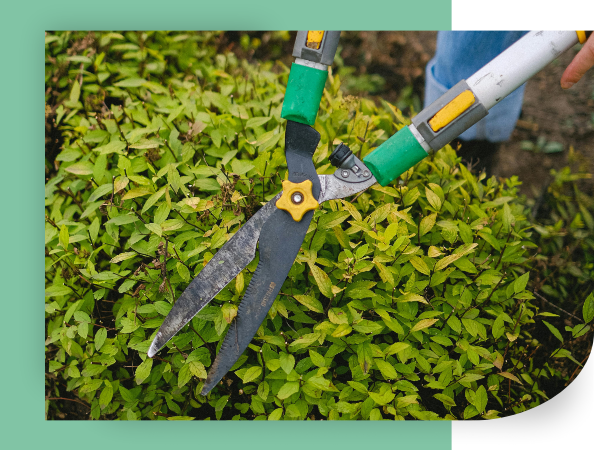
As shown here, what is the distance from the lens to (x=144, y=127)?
1658 mm

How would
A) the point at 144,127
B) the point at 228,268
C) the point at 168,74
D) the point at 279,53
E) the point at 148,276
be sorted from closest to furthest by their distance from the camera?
the point at 228,268 < the point at 148,276 < the point at 144,127 < the point at 168,74 < the point at 279,53

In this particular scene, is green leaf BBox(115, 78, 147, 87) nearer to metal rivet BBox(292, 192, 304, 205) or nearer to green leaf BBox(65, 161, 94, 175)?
green leaf BBox(65, 161, 94, 175)

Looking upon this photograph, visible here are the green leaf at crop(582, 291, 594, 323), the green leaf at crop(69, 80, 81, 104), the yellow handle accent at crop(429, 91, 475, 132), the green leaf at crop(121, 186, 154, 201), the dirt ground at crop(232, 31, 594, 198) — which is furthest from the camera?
the dirt ground at crop(232, 31, 594, 198)

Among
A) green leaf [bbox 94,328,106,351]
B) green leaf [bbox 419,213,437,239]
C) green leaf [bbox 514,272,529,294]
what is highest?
green leaf [bbox 419,213,437,239]

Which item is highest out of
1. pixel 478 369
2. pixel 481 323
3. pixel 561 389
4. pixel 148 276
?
pixel 148 276

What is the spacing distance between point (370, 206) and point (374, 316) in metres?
0.37

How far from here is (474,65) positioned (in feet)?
6.02

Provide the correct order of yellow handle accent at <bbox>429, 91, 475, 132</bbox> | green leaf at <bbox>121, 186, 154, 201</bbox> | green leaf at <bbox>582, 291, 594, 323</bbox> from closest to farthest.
Answer: yellow handle accent at <bbox>429, 91, 475, 132</bbox>
green leaf at <bbox>121, 186, 154, 201</bbox>
green leaf at <bbox>582, 291, 594, 323</bbox>

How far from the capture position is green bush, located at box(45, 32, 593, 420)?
4.28 ft

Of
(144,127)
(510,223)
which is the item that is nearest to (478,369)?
(510,223)

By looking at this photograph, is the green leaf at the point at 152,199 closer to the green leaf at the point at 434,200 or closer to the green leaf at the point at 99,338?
the green leaf at the point at 99,338

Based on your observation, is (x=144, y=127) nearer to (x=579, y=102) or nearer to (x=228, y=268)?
(x=228, y=268)

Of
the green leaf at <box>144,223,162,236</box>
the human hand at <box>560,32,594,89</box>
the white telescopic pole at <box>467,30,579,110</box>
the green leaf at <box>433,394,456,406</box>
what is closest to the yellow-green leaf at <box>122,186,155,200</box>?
the green leaf at <box>144,223,162,236</box>

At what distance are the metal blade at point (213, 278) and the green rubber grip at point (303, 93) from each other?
11.7 inches
